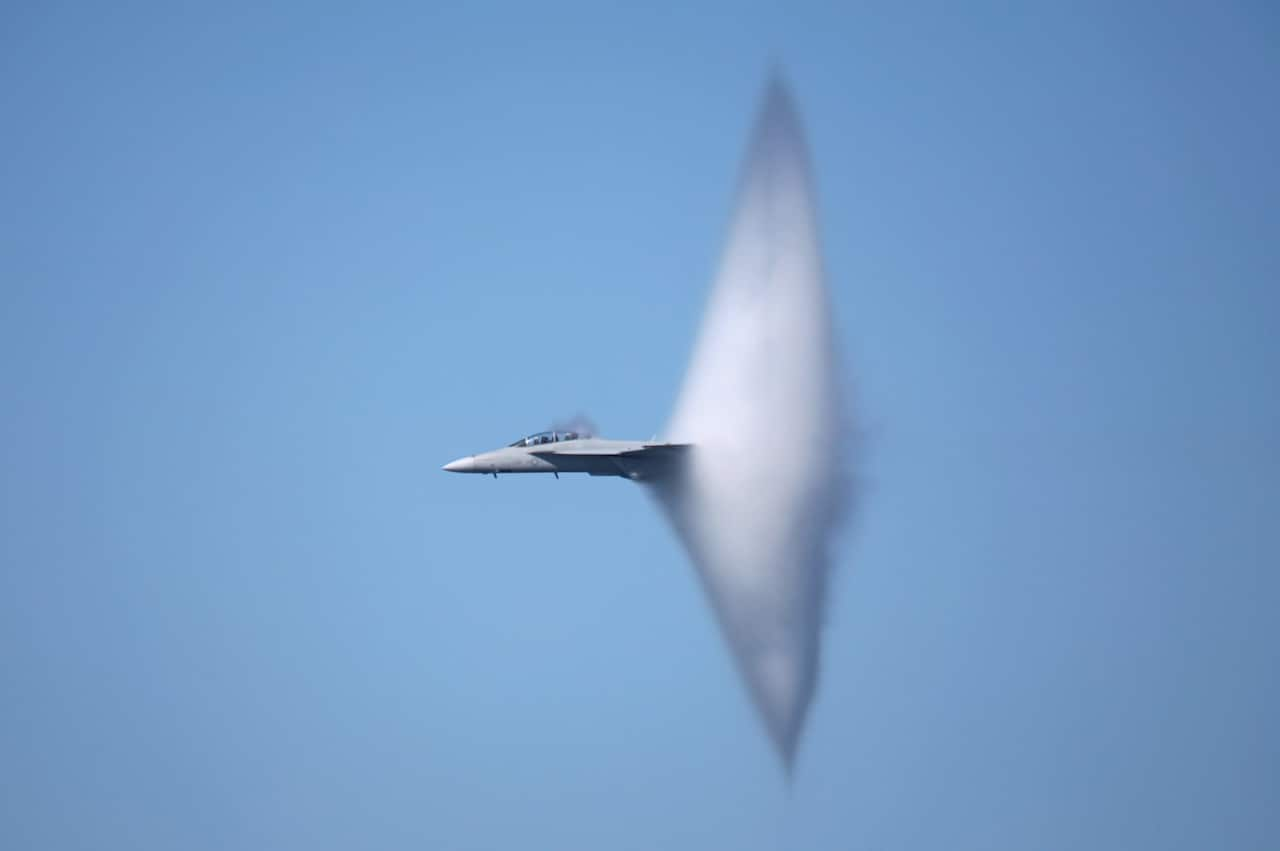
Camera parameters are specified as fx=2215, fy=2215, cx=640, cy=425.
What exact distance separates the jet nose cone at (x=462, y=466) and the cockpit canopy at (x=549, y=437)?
2.27m

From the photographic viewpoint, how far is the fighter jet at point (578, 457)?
Answer: 293 ft

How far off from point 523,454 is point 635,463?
5505 mm

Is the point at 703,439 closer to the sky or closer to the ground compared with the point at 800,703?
closer to the sky

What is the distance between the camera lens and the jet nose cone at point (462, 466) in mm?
93062

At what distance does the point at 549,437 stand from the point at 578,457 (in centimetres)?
230

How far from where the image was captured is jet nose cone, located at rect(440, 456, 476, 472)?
9306cm

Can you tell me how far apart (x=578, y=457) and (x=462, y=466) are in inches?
221

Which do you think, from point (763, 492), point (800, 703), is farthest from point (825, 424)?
point (800, 703)

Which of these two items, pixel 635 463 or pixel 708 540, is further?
pixel 708 540

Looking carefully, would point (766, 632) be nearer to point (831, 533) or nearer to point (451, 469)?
point (831, 533)

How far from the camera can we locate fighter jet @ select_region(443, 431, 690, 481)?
293 ft

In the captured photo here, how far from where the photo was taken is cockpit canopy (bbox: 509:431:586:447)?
9181 centimetres

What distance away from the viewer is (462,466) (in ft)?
305

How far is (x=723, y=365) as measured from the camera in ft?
314
